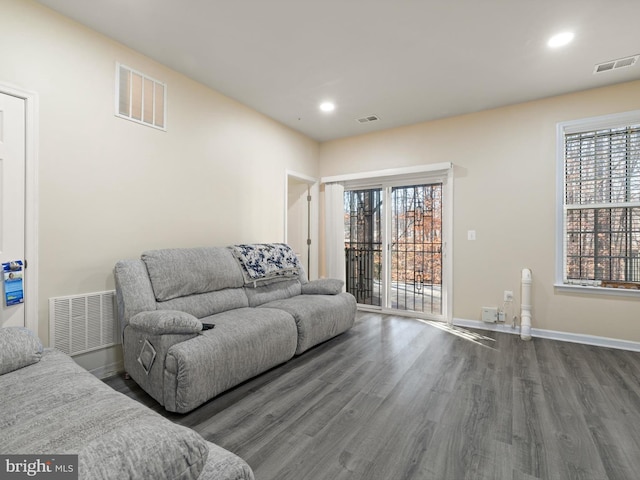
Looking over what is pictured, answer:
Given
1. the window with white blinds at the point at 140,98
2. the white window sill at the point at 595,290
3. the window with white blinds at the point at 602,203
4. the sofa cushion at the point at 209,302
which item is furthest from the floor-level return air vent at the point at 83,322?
the window with white blinds at the point at 602,203

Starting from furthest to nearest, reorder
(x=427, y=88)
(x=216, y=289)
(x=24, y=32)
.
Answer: (x=427, y=88) < (x=216, y=289) < (x=24, y=32)

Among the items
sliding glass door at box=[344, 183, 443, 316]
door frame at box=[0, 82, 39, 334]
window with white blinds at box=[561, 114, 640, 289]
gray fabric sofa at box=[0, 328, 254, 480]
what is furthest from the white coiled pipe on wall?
door frame at box=[0, 82, 39, 334]

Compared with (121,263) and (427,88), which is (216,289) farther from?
(427,88)

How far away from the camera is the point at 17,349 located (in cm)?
161

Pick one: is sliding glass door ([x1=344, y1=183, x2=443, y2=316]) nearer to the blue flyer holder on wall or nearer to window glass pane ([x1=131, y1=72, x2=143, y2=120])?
window glass pane ([x1=131, y1=72, x2=143, y2=120])

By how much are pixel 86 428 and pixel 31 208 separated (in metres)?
1.78

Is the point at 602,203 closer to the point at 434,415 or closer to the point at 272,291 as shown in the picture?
the point at 434,415

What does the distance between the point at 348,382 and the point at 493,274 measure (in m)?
2.48

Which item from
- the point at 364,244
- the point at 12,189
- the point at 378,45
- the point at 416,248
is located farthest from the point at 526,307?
the point at 12,189

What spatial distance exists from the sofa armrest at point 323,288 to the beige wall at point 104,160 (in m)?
1.05

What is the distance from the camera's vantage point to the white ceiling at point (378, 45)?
221cm

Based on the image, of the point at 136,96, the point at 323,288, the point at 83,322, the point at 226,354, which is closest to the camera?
the point at 226,354

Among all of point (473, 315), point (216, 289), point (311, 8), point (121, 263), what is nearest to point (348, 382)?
point (216, 289)

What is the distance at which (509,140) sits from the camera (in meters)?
3.76
